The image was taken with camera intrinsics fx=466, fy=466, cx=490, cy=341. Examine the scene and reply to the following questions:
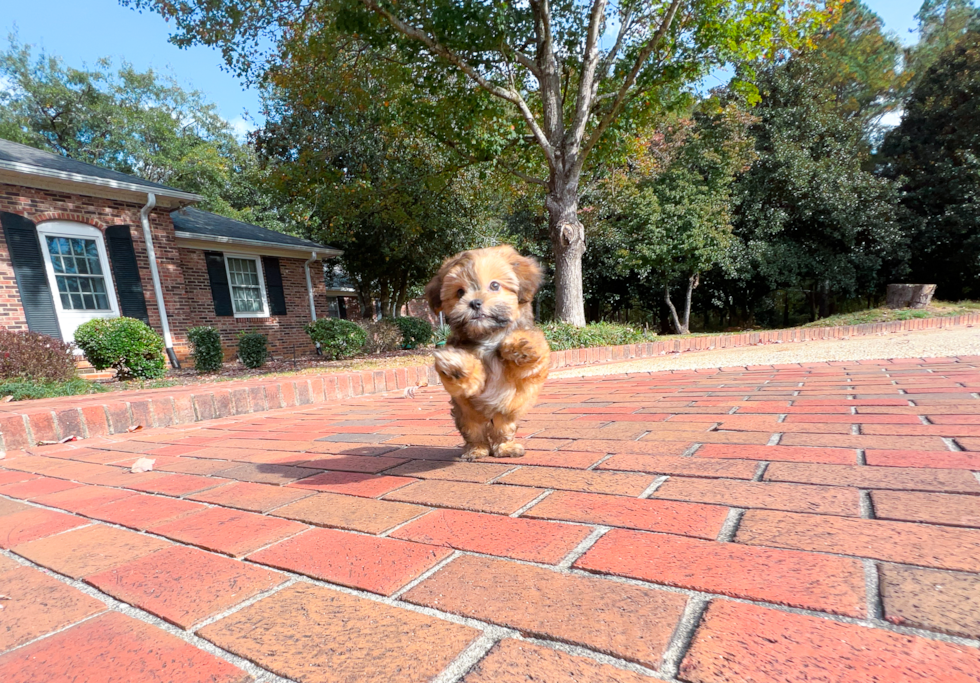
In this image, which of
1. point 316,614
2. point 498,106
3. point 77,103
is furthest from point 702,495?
point 77,103

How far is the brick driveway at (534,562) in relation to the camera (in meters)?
0.79

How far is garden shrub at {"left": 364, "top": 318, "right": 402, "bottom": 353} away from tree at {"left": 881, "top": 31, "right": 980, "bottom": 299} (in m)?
19.1

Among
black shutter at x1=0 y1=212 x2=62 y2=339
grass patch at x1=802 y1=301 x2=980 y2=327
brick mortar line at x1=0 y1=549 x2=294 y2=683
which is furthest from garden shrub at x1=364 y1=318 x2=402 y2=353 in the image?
grass patch at x1=802 y1=301 x2=980 y2=327

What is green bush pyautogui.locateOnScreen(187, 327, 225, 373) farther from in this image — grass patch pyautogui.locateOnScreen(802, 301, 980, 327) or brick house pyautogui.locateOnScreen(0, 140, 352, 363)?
grass patch pyautogui.locateOnScreen(802, 301, 980, 327)

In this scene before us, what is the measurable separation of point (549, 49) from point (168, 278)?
395 inches

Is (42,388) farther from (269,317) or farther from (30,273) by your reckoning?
(269,317)

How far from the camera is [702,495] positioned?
4.69ft

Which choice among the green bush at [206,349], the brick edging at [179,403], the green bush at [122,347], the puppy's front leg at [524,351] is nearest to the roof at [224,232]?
the green bush at [206,349]

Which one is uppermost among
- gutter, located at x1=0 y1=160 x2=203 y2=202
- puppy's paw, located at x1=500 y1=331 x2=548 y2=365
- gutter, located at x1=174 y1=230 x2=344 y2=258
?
gutter, located at x1=0 y1=160 x2=203 y2=202

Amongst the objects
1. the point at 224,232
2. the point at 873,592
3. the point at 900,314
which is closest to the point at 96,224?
the point at 224,232

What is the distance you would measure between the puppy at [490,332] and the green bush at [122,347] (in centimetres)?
900

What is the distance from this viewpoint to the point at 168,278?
1124 cm

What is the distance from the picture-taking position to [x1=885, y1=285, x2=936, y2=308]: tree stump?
14.9 m

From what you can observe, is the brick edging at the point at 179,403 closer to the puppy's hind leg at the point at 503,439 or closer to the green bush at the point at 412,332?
the puppy's hind leg at the point at 503,439
